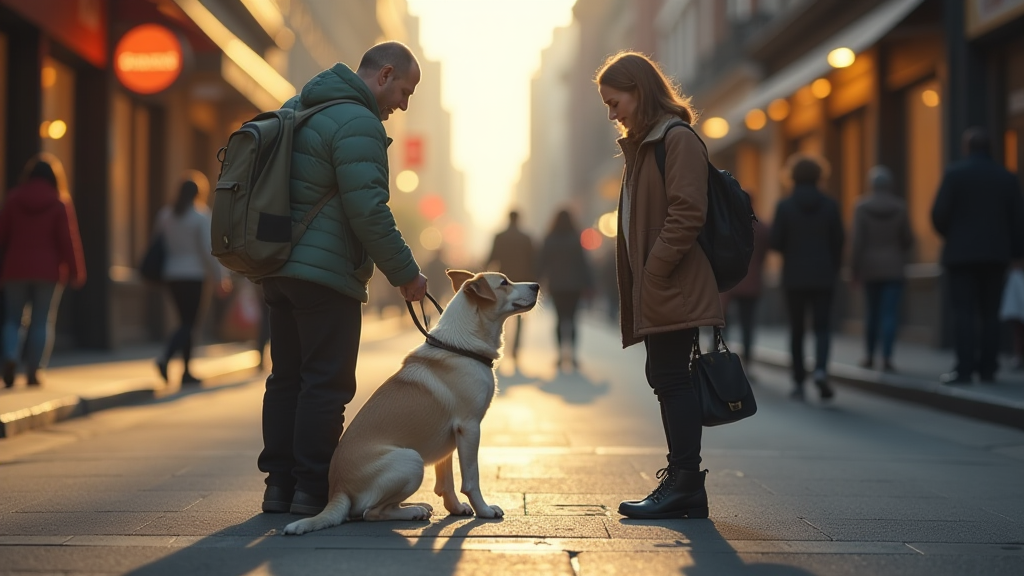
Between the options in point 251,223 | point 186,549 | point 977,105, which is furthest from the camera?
point 977,105

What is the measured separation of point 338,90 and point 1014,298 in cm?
946

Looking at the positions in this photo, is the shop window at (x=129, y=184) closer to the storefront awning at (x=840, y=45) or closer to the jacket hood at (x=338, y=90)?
the storefront awning at (x=840, y=45)

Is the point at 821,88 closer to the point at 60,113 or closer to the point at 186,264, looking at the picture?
the point at 60,113

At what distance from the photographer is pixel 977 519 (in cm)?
529

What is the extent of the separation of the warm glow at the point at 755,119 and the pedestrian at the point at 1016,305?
10.2 meters

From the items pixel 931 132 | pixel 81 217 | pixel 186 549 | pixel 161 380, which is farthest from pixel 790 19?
pixel 186 549

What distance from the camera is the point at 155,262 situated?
1148 centimetres

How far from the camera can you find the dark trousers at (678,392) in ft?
17.1

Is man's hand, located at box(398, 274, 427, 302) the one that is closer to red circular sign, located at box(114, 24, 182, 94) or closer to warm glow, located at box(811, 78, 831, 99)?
red circular sign, located at box(114, 24, 182, 94)

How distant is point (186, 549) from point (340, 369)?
101 cm

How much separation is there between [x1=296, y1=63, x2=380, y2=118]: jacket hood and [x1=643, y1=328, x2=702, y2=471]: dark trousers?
1548 millimetres

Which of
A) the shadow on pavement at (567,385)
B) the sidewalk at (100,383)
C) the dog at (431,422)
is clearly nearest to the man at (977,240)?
the shadow on pavement at (567,385)

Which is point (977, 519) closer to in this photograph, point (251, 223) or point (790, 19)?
point (251, 223)

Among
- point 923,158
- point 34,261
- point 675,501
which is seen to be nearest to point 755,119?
point 923,158
